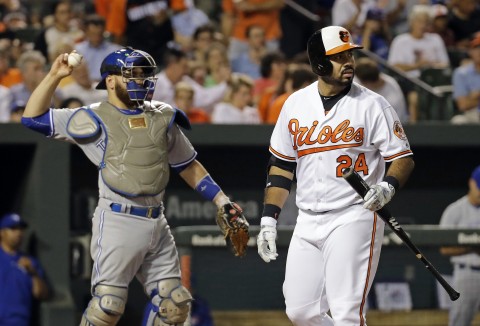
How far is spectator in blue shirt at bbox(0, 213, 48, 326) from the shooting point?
874 cm

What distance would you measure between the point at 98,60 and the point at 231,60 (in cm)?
160

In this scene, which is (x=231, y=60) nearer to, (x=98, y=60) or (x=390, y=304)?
(x=98, y=60)

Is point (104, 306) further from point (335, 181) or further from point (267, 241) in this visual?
point (335, 181)

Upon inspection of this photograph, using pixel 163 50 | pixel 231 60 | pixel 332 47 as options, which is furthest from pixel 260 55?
pixel 332 47

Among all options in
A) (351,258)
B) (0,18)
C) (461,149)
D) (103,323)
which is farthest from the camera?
(0,18)

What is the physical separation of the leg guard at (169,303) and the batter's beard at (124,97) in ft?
3.34

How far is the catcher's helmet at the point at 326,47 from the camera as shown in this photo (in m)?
5.90

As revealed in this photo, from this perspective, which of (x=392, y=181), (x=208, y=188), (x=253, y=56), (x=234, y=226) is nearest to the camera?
(x=392, y=181)

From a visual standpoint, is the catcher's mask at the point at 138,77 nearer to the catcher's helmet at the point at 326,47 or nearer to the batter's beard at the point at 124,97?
the batter's beard at the point at 124,97

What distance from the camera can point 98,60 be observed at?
35.8 feet

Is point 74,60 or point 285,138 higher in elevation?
point 74,60

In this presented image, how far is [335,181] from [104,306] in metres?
1.46

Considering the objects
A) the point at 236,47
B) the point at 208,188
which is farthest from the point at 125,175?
the point at 236,47

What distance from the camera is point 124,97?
638cm
